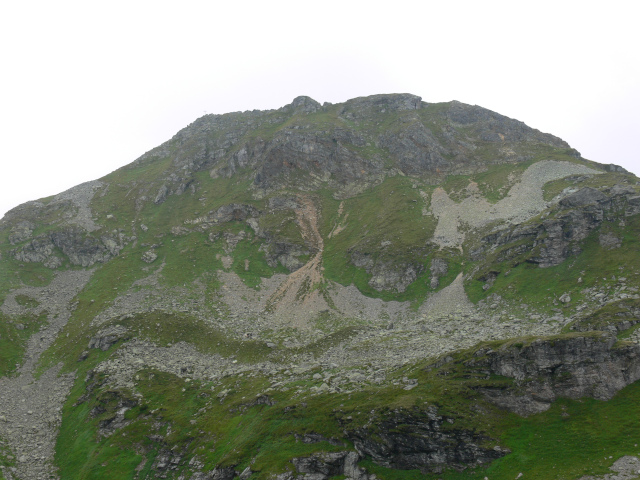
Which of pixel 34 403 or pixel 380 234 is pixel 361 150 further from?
pixel 34 403

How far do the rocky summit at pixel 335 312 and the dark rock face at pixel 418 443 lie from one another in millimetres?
199

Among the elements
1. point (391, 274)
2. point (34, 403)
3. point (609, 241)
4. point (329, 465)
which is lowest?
point (329, 465)

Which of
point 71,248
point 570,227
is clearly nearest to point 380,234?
point 570,227

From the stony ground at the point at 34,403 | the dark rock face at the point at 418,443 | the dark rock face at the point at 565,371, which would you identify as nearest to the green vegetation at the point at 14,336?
the stony ground at the point at 34,403

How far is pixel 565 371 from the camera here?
38750 millimetres

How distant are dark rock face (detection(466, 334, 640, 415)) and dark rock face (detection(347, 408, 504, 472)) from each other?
689 centimetres

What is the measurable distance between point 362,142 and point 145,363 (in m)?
138

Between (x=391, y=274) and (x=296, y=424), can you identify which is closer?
(x=296, y=424)

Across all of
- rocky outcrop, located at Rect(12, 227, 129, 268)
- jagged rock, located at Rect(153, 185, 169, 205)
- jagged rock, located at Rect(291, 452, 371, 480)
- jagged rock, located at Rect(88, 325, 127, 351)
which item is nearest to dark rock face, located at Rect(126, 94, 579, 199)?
jagged rock, located at Rect(153, 185, 169, 205)

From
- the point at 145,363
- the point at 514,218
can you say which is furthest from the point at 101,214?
the point at 514,218

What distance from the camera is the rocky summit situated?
127ft

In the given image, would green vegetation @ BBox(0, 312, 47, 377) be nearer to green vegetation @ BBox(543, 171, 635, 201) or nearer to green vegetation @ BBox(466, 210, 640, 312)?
green vegetation @ BBox(466, 210, 640, 312)

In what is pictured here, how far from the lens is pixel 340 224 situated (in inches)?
5408

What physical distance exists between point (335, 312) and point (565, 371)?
60.8 meters
